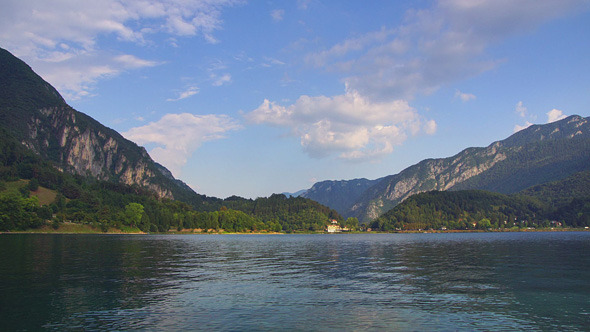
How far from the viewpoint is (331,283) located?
50.6 meters

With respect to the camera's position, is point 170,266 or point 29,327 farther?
point 170,266

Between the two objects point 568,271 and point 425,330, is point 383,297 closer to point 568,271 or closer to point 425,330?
point 425,330

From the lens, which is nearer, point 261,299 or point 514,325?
point 514,325

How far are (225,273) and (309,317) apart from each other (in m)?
31.5

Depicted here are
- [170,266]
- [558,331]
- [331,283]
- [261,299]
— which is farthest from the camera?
[170,266]

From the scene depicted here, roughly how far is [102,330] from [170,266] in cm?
4293

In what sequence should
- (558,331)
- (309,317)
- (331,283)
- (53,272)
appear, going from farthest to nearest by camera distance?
(53,272)
(331,283)
(309,317)
(558,331)

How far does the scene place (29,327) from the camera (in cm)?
2822

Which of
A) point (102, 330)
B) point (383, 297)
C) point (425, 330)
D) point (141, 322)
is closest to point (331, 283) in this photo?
point (383, 297)

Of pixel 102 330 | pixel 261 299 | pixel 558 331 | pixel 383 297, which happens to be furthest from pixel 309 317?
pixel 558 331

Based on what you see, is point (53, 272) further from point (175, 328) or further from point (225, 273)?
point (175, 328)

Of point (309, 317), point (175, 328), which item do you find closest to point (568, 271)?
point (309, 317)

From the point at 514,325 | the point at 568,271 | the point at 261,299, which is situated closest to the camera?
the point at 514,325

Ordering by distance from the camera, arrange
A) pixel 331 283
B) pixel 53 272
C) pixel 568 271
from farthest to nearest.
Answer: pixel 568 271 < pixel 53 272 < pixel 331 283
